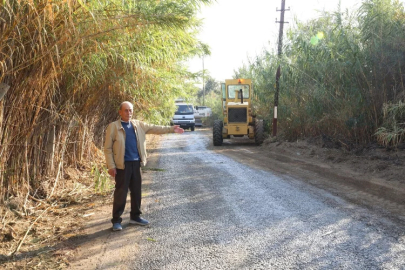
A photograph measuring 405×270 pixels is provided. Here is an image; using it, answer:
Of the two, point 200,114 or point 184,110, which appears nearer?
point 184,110

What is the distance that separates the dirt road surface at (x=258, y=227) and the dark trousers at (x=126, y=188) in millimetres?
207

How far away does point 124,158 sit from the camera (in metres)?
4.74

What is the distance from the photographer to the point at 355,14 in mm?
10109

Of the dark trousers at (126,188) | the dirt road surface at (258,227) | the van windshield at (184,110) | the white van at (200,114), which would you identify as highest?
the van windshield at (184,110)

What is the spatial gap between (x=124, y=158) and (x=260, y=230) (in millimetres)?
1779

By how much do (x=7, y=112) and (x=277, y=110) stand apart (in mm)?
12439

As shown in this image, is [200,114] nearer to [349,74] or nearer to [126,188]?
[349,74]

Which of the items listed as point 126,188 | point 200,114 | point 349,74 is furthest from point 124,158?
point 200,114

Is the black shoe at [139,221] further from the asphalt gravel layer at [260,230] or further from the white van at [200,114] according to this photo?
the white van at [200,114]

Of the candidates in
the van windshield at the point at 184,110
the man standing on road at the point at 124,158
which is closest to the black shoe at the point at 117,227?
the man standing on road at the point at 124,158

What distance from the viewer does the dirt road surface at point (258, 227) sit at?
144 inches

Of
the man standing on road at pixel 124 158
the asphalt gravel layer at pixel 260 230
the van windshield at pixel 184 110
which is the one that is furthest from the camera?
the van windshield at pixel 184 110

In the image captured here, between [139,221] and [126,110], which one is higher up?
[126,110]

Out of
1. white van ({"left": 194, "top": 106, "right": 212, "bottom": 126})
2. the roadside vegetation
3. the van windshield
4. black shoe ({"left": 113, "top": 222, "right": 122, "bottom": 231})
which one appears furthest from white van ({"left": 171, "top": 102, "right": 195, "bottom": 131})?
black shoe ({"left": 113, "top": 222, "right": 122, "bottom": 231})
